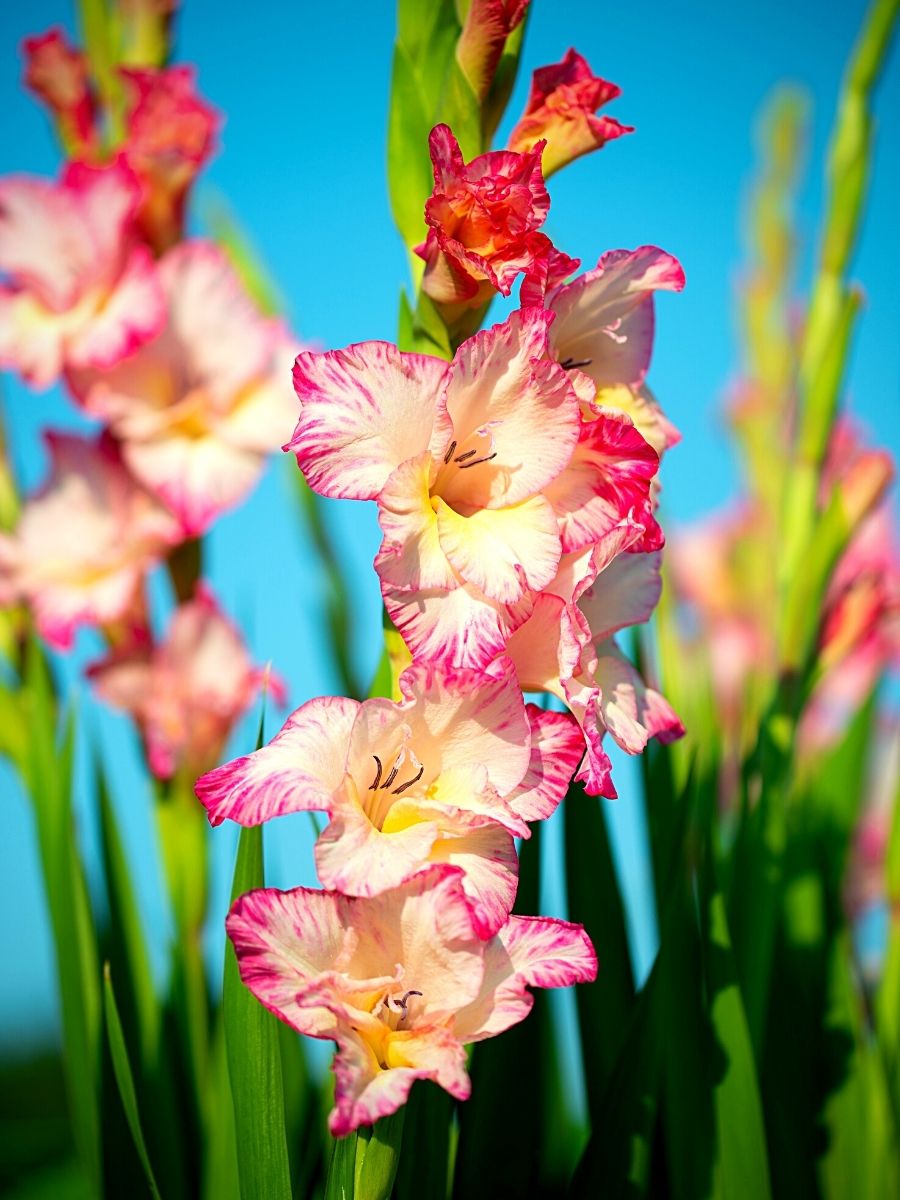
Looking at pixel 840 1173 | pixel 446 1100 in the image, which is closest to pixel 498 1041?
pixel 446 1100

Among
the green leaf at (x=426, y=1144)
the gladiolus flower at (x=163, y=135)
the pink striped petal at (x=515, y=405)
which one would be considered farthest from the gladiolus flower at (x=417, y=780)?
the gladiolus flower at (x=163, y=135)

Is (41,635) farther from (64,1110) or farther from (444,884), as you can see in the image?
(64,1110)

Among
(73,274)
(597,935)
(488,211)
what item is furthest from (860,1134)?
(73,274)

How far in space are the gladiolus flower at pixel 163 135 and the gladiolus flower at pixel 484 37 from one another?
0.53m

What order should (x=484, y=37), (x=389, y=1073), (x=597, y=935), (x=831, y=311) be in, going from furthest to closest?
1. (x=831, y=311)
2. (x=597, y=935)
3. (x=484, y=37)
4. (x=389, y=1073)

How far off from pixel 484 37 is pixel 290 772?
1.30 ft

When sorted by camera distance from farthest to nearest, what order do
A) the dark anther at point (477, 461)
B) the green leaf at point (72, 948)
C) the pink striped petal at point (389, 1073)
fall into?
1. the green leaf at point (72, 948)
2. the dark anther at point (477, 461)
3. the pink striped petal at point (389, 1073)

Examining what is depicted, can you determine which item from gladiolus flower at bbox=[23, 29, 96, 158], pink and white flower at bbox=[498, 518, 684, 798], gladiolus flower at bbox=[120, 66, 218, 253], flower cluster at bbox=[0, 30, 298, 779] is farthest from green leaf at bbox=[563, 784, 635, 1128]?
gladiolus flower at bbox=[23, 29, 96, 158]

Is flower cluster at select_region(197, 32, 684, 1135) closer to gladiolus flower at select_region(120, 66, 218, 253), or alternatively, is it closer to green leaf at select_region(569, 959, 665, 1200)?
green leaf at select_region(569, 959, 665, 1200)

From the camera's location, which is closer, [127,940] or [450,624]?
[450,624]

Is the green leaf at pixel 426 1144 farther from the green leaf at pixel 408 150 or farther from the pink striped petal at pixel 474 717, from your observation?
the green leaf at pixel 408 150

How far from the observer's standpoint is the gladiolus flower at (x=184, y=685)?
1.04 m

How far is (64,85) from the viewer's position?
1099 mm

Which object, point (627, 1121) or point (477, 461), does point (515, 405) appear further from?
point (627, 1121)
